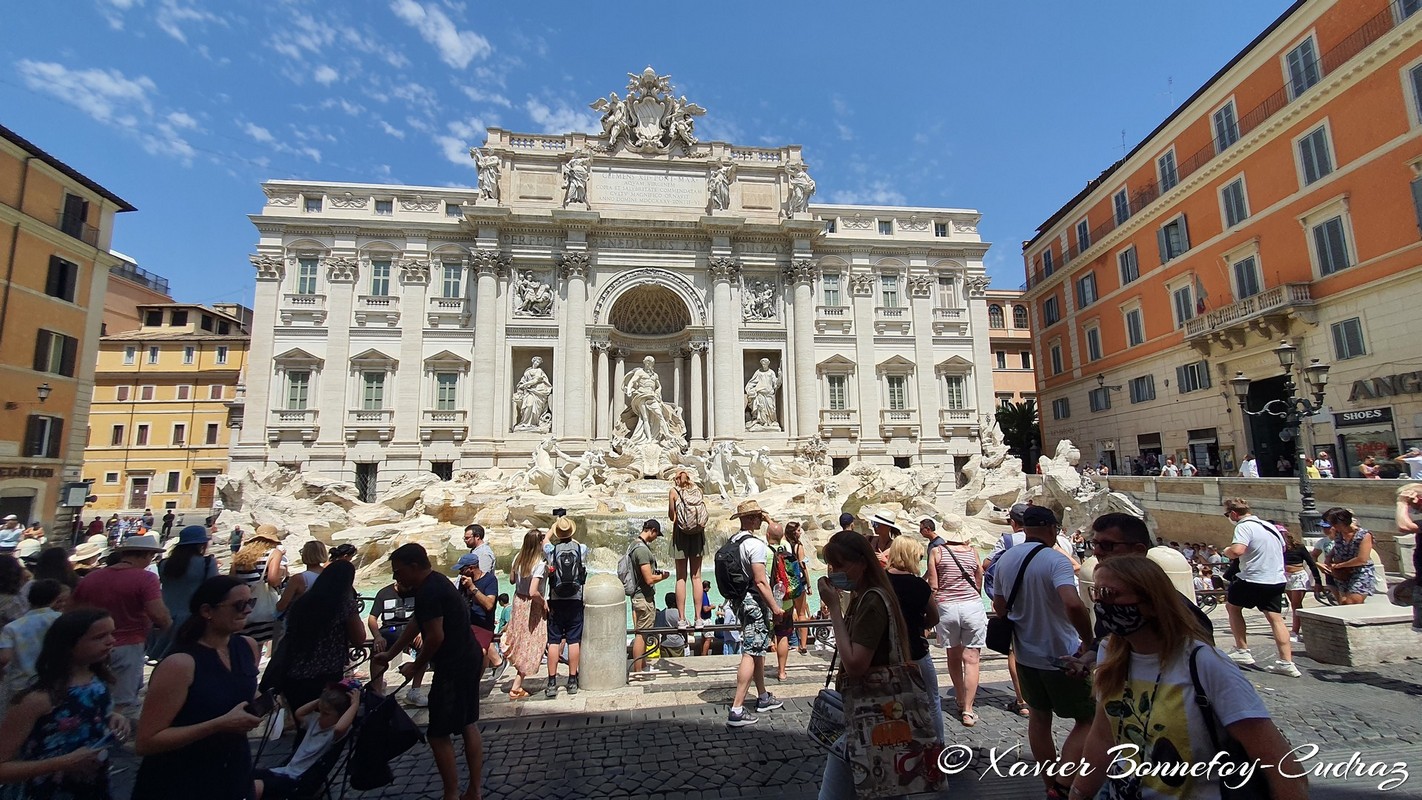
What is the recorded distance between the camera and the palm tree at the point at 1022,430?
34562 millimetres

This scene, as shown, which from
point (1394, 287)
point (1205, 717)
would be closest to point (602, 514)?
point (1205, 717)

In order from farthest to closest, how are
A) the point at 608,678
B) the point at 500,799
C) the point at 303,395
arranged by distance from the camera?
1. the point at 303,395
2. the point at 608,678
3. the point at 500,799

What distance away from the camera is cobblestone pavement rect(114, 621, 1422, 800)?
14.0ft

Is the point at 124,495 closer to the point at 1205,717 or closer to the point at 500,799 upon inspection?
the point at 500,799

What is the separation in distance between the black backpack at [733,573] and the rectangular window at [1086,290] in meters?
28.7

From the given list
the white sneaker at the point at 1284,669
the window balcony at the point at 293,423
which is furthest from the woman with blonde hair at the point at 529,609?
the window balcony at the point at 293,423

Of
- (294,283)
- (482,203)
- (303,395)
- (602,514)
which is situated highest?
(482,203)

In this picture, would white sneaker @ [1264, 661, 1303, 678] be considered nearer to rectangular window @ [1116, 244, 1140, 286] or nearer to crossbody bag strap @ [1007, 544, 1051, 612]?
crossbody bag strap @ [1007, 544, 1051, 612]

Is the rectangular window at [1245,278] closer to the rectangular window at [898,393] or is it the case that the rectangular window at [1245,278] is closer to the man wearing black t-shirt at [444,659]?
the rectangular window at [898,393]

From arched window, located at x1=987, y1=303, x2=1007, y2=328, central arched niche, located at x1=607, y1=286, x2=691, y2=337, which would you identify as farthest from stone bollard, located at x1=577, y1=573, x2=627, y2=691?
arched window, located at x1=987, y1=303, x2=1007, y2=328

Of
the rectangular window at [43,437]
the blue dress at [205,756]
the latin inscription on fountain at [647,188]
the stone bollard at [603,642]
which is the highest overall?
the latin inscription on fountain at [647,188]

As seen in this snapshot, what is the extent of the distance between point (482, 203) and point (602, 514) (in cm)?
1503

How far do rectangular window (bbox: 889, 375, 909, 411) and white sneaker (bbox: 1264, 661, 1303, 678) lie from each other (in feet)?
68.0

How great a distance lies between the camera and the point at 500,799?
4.24 meters
